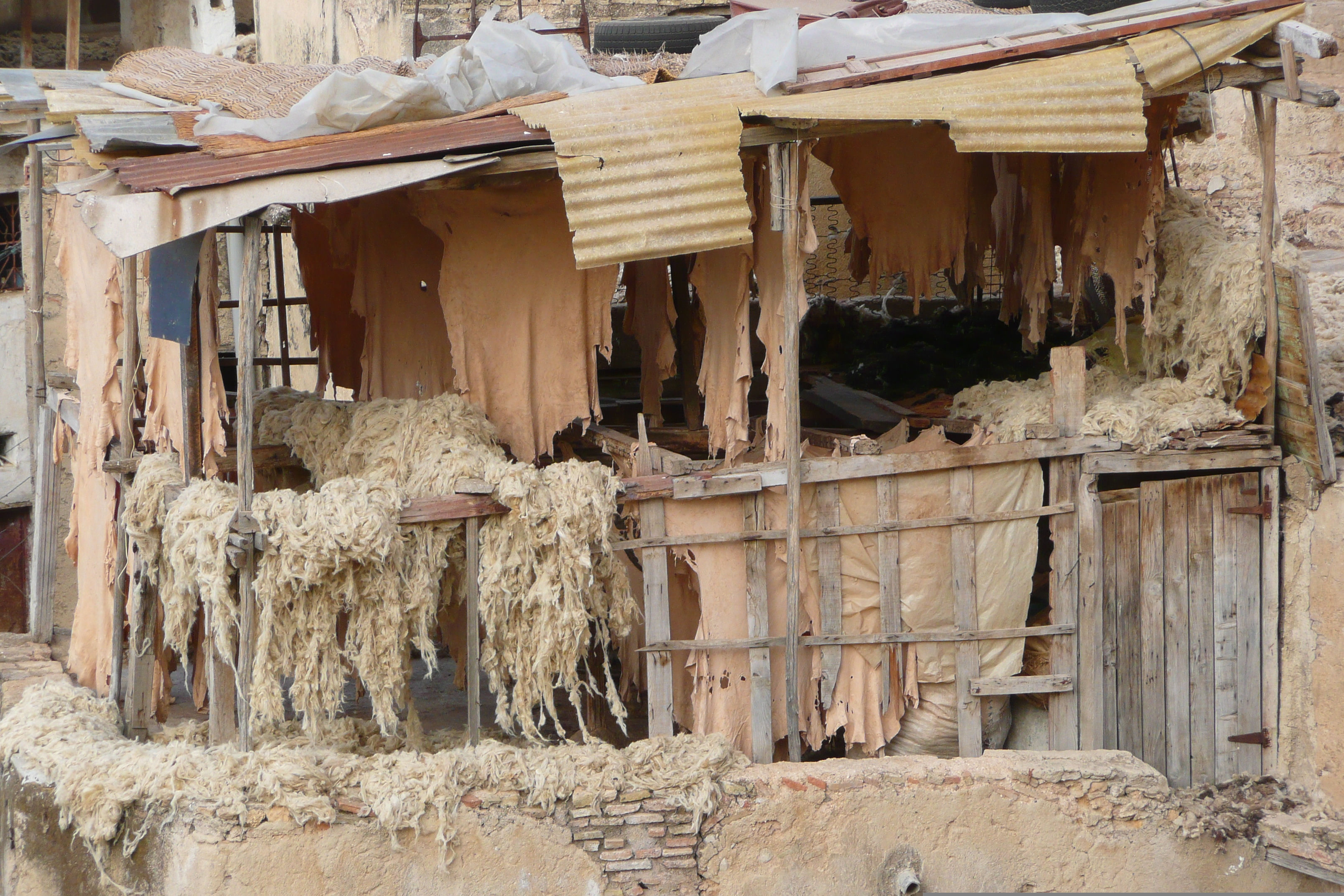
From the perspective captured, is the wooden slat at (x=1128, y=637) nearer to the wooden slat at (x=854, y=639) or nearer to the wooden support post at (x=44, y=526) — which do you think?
the wooden slat at (x=854, y=639)

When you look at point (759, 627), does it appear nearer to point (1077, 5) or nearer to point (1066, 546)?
point (1066, 546)

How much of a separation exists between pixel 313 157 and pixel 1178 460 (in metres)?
5.02

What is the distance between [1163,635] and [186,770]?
18.0 feet

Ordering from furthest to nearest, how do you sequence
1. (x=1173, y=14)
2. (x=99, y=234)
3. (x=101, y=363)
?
(x=101, y=363), (x=1173, y=14), (x=99, y=234)

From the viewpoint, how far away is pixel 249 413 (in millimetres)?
6859

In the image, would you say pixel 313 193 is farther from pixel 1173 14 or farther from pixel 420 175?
pixel 1173 14

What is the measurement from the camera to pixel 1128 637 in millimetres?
7633

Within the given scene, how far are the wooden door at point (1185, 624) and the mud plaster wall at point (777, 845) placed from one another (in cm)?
38

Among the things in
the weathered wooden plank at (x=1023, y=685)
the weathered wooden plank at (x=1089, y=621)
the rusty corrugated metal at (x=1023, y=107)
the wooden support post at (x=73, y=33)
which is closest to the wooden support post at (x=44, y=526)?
the wooden support post at (x=73, y=33)

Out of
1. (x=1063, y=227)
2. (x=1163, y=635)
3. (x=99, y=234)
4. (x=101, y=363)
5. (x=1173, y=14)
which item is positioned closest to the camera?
(x=99, y=234)

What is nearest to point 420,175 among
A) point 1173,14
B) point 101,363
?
point 101,363

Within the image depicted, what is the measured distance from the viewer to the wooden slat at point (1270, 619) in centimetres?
750

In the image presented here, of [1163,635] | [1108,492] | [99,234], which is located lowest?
[1163,635]

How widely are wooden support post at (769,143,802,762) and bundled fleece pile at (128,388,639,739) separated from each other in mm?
935
